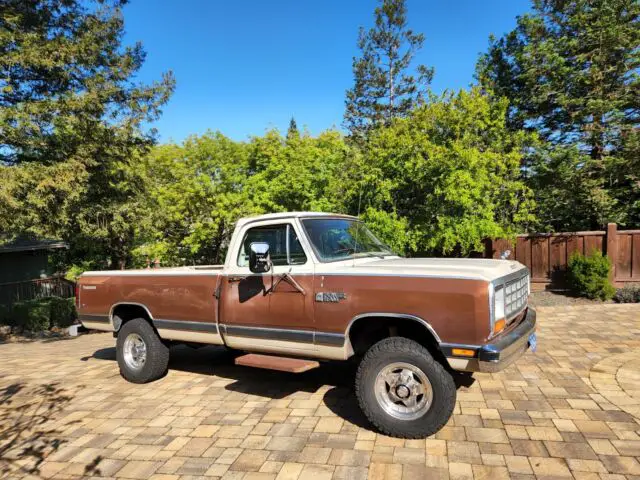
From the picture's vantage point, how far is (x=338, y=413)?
444cm

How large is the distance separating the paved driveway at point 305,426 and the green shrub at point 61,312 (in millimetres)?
7111

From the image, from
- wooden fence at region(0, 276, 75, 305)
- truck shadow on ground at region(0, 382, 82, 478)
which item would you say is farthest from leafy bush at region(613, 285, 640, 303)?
wooden fence at region(0, 276, 75, 305)

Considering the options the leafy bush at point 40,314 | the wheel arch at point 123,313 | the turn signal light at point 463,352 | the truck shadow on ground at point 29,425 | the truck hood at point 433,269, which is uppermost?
the truck hood at point 433,269

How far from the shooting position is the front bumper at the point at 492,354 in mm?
3371

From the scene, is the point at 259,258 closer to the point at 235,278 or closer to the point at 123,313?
the point at 235,278

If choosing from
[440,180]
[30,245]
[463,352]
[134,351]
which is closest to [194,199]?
[440,180]

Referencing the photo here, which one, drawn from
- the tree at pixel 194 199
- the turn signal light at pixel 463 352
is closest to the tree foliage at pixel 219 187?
the tree at pixel 194 199

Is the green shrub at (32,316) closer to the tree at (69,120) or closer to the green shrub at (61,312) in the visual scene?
the green shrub at (61,312)

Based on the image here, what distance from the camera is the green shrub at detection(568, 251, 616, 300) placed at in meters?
11.0

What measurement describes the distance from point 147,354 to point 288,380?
189 cm

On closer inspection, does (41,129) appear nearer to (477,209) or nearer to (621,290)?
(477,209)

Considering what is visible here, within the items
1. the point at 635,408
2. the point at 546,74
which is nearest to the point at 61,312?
the point at 635,408

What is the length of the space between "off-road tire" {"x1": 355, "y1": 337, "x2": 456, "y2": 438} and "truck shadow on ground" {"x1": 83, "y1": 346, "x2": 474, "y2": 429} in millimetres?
303

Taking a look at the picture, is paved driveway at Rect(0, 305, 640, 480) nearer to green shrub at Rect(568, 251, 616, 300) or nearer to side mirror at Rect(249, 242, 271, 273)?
side mirror at Rect(249, 242, 271, 273)
